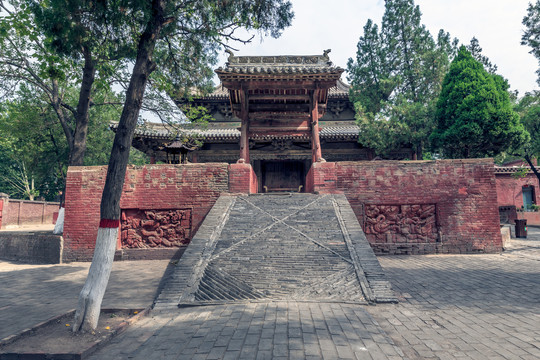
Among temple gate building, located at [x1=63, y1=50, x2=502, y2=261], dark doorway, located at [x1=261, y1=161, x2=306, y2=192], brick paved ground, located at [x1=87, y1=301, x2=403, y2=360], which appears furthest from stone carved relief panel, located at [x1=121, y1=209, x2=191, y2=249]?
dark doorway, located at [x1=261, y1=161, x2=306, y2=192]

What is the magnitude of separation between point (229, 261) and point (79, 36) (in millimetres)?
4194

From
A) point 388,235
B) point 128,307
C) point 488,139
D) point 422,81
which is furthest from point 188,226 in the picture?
point 422,81

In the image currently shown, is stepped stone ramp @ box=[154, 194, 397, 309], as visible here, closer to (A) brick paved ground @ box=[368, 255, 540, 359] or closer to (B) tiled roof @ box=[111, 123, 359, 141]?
(A) brick paved ground @ box=[368, 255, 540, 359]

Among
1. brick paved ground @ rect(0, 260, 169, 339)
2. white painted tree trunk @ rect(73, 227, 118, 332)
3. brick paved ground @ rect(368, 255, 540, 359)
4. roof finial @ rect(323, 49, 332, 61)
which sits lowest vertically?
brick paved ground @ rect(0, 260, 169, 339)

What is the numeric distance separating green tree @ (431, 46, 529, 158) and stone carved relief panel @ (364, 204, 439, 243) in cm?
601

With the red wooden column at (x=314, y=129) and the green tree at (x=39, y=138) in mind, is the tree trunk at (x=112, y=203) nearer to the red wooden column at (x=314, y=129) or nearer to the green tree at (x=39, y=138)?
the red wooden column at (x=314, y=129)

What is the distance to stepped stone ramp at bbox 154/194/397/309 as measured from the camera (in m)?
3.89

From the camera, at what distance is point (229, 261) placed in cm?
469

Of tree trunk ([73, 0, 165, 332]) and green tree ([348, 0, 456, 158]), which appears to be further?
green tree ([348, 0, 456, 158])

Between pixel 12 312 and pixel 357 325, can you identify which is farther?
pixel 12 312

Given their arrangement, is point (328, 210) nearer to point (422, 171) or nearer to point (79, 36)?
point (422, 171)

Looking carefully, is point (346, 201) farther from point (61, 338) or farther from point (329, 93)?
point (329, 93)

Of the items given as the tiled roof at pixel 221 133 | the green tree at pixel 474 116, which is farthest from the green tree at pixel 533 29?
the tiled roof at pixel 221 133

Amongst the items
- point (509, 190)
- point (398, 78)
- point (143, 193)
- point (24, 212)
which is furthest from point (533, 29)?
point (24, 212)
